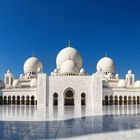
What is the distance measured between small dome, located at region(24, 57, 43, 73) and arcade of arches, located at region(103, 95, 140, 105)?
13017 mm

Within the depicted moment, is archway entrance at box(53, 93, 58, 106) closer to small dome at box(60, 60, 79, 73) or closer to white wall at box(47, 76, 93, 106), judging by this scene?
white wall at box(47, 76, 93, 106)

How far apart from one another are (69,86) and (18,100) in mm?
7876

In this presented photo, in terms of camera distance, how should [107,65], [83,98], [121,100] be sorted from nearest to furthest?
[83,98]
[121,100]
[107,65]

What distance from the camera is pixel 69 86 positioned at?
31188 millimetres

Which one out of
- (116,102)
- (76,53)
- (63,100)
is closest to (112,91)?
(116,102)

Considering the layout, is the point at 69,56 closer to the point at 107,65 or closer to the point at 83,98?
the point at 107,65

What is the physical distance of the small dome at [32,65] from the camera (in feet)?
137

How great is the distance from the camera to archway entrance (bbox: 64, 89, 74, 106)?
3257 centimetres

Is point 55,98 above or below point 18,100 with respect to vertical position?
above

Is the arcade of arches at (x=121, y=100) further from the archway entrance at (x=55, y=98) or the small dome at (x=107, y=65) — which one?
the small dome at (x=107, y=65)

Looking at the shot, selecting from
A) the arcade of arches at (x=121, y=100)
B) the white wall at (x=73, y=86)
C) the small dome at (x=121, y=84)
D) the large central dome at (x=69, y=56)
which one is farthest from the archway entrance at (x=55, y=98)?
the small dome at (x=121, y=84)

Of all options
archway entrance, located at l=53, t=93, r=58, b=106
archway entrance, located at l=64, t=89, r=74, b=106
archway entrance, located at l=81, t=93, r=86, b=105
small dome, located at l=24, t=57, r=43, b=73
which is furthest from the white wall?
small dome, located at l=24, t=57, r=43, b=73

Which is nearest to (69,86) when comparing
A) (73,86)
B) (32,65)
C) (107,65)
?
(73,86)

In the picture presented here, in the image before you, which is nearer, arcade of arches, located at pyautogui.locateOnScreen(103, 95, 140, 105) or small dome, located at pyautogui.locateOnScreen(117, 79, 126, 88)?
arcade of arches, located at pyautogui.locateOnScreen(103, 95, 140, 105)
